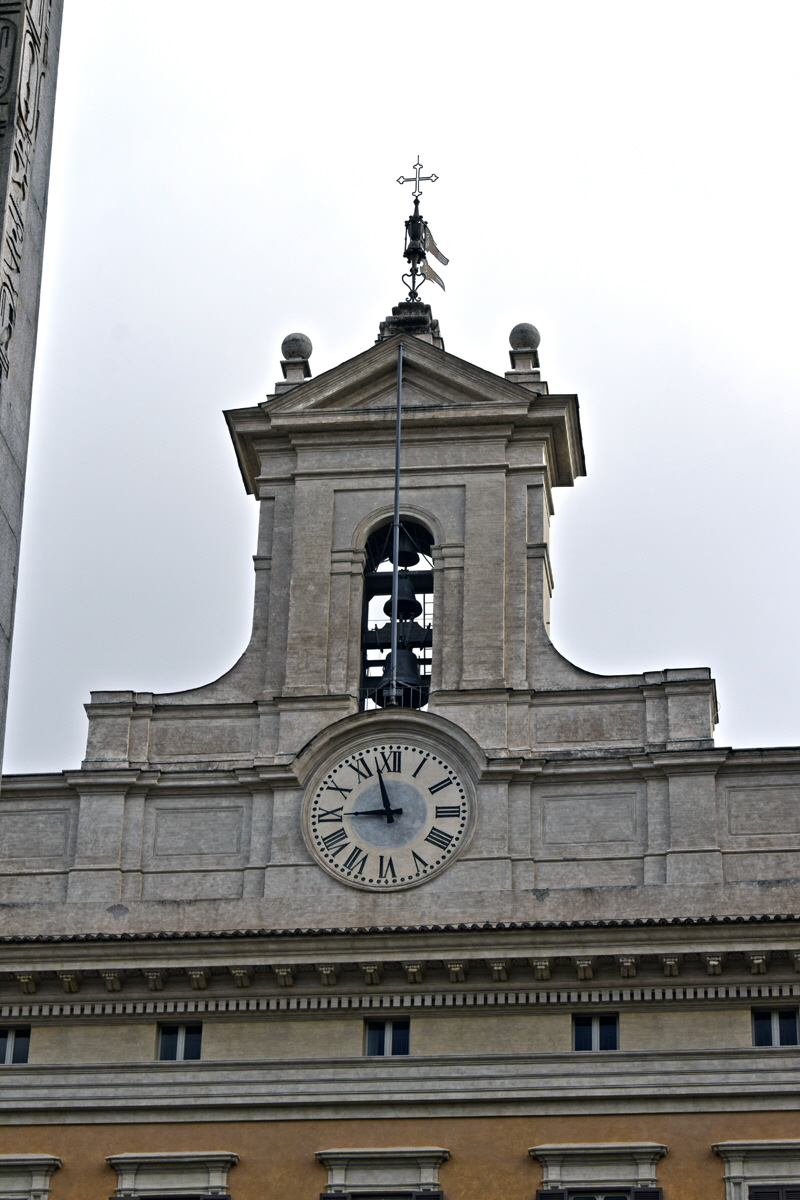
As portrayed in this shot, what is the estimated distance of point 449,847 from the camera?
3497cm

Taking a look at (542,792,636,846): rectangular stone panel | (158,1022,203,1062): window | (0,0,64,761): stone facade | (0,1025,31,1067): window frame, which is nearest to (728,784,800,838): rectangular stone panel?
(542,792,636,846): rectangular stone panel

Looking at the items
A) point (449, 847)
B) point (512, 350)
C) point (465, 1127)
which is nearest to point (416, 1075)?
point (465, 1127)

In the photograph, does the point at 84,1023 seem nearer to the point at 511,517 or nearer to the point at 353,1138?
the point at 353,1138

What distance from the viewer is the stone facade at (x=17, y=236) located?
19719 mm

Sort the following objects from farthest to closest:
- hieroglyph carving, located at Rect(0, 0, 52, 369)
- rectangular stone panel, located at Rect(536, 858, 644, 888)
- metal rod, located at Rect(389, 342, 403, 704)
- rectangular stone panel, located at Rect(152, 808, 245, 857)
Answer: metal rod, located at Rect(389, 342, 403, 704) < rectangular stone panel, located at Rect(152, 808, 245, 857) < rectangular stone panel, located at Rect(536, 858, 644, 888) < hieroglyph carving, located at Rect(0, 0, 52, 369)

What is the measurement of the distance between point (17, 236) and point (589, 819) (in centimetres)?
1660

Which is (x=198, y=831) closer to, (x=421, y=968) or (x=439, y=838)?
(x=439, y=838)

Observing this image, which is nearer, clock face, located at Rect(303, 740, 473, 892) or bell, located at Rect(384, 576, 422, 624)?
clock face, located at Rect(303, 740, 473, 892)

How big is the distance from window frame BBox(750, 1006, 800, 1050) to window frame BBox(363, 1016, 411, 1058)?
3952mm

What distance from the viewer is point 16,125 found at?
65.1 ft

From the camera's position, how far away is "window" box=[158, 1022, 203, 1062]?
34062 mm

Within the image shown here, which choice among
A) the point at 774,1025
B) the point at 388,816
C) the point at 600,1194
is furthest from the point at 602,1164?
the point at 388,816

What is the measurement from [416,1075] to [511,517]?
304 inches

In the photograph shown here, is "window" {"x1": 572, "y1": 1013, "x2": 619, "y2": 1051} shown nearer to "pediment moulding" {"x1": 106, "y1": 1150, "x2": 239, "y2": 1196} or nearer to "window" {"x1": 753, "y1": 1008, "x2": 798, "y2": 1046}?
"window" {"x1": 753, "y1": 1008, "x2": 798, "y2": 1046}
